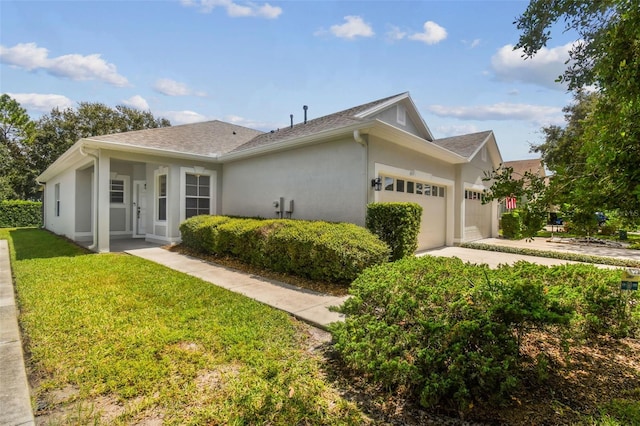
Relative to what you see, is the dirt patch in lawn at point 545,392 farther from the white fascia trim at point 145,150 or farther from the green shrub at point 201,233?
the white fascia trim at point 145,150

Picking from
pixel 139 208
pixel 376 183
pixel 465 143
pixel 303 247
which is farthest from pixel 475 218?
pixel 139 208

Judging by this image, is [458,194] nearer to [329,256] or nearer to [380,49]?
[380,49]

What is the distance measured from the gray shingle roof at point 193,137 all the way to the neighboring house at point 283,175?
0.17 feet

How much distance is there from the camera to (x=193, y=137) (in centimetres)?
1259

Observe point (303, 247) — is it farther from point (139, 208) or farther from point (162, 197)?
point (139, 208)

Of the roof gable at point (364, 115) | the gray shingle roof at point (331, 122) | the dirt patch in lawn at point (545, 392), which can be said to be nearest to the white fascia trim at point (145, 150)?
the gray shingle roof at point (331, 122)

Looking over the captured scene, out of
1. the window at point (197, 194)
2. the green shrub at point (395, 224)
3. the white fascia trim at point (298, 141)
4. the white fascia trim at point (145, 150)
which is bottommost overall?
the green shrub at point (395, 224)

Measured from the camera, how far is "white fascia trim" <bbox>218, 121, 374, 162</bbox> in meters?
7.45

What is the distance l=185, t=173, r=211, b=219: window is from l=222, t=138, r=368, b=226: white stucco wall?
3.19 ft

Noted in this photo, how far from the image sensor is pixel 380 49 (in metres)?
7.24

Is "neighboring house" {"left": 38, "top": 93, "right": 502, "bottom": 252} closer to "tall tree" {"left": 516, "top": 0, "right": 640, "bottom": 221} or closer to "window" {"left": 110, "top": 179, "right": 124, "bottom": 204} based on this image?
"window" {"left": 110, "top": 179, "right": 124, "bottom": 204}

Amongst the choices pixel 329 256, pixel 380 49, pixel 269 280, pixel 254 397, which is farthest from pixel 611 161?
pixel 380 49

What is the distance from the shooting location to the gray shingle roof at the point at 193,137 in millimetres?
10367

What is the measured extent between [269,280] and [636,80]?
5975 mm
